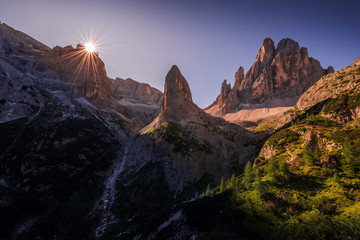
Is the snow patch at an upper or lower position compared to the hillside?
lower

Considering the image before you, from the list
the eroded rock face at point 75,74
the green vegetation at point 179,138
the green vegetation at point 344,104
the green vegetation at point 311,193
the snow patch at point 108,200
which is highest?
the eroded rock face at point 75,74

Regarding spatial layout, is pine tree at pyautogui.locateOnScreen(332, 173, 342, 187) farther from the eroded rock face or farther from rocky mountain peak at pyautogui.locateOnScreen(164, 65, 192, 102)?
the eroded rock face

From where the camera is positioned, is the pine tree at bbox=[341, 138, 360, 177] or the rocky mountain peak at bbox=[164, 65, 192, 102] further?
the rocky mountain peak at bbox=[164, 65, 192, 102]

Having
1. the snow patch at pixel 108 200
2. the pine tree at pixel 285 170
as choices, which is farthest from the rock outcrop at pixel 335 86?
the snow patch at pixel 108 200

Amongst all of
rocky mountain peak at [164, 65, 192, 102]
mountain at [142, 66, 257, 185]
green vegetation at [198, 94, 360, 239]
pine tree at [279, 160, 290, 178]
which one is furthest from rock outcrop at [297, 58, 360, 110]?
rocky mountain peak at [164, 65, 192, 102]

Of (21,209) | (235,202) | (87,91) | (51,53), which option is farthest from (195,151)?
(51,53)

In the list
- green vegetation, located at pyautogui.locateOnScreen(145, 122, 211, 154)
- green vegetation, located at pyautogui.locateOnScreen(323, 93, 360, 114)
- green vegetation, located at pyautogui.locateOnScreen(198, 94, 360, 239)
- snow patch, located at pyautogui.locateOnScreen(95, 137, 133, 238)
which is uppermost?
green vegetation, located at pyautogui.locateOnScreen(323, 93, 360, 114)

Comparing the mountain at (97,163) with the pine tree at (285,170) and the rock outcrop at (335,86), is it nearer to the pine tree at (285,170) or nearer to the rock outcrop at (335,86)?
the pine tree at (285,170)

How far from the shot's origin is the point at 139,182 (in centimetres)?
7600

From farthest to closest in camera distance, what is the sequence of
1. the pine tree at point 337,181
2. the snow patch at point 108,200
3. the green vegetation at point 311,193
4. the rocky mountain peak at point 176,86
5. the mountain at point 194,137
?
the rocky mountain peak at point 176,86
the mountain at point 194,137
the snow patch at point 108,200
the pine tree at point 337,181
the green vegetation at point 311,193

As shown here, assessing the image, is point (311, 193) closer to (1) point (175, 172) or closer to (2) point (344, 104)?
(2) point (344, 104)

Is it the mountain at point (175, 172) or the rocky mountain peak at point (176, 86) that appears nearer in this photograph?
the mountain at point (175, 172)

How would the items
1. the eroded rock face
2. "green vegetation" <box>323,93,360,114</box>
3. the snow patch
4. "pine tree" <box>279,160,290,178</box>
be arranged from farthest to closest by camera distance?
the eroded rock face → "green vegetation" <box>323,93,360,114</box> → the snow patch → "pine tree" <box>279,160,290,178</box>

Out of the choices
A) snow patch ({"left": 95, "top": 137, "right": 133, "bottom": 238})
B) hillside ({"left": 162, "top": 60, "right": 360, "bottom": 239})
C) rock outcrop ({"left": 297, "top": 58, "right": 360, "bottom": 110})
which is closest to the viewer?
hillside ({"left": 162, "top": 60, "right": 360, "bottom": 239})
